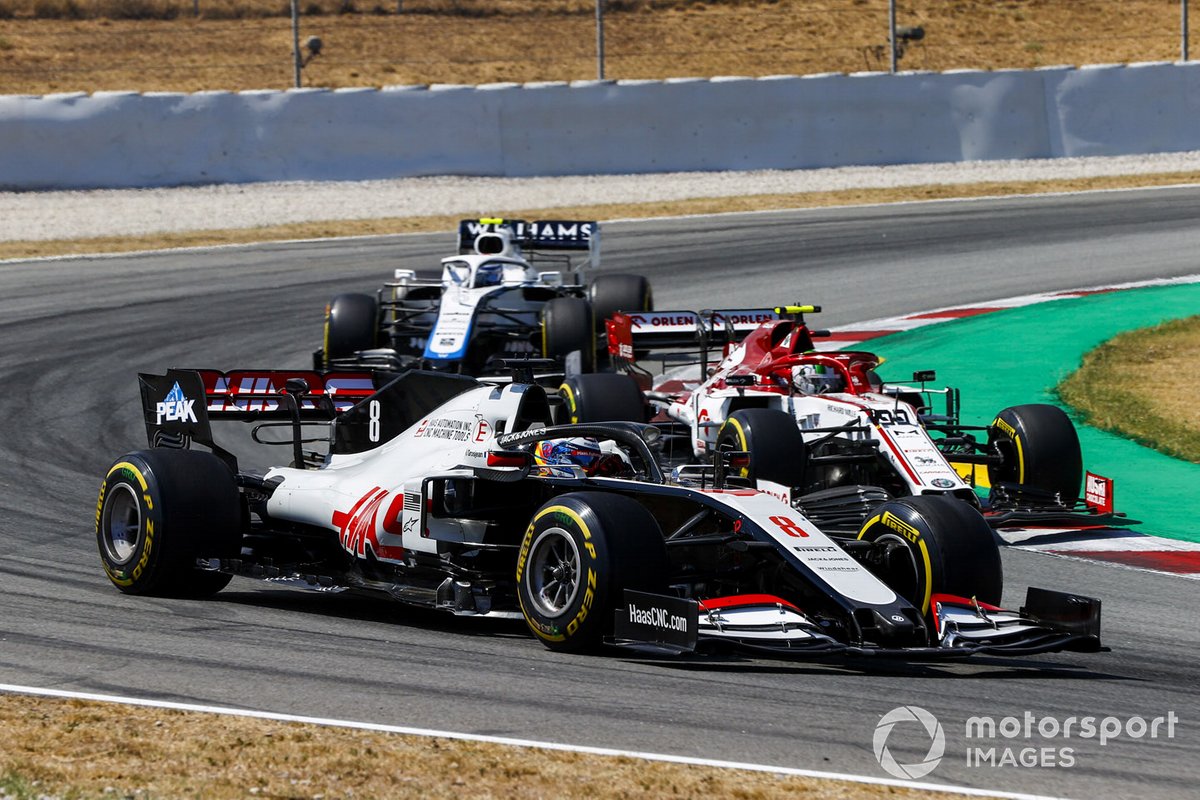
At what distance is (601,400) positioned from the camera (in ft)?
47.3

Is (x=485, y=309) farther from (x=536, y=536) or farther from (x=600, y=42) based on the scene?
(x=600, y=42)

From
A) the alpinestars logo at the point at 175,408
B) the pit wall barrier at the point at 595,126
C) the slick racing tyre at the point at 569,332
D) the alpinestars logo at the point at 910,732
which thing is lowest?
the alpinestars logo at the point at 910,732

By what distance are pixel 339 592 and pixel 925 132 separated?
23202mm

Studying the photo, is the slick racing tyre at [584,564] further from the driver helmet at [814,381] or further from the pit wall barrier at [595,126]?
the pit wall barrier at [595,126]

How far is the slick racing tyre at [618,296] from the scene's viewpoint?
19984mm

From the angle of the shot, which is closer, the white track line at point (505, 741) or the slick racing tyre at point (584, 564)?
the white track line at point (505, 741)

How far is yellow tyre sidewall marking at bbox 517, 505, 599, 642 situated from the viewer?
8.35m

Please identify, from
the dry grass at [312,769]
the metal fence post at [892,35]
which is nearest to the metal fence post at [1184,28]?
the metal fence post at [892,35]

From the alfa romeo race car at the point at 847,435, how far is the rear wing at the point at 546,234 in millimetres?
4678

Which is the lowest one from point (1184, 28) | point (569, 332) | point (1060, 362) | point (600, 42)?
point (1060, 362)

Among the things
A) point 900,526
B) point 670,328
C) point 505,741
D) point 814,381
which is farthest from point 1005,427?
point 505,741

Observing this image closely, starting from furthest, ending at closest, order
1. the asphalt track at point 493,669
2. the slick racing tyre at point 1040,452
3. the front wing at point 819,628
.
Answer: the slick racing tyre at point 1040,452, the front wing at point 819,628, the asphalt track at point 493,669

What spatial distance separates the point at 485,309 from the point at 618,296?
5.59 ft

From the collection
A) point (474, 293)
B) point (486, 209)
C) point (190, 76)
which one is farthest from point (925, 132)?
point (190, 76)
